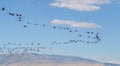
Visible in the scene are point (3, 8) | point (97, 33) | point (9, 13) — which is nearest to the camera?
point (3, 8)

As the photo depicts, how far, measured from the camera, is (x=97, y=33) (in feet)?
212

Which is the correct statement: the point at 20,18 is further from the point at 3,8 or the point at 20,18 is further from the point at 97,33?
the point at 97,33

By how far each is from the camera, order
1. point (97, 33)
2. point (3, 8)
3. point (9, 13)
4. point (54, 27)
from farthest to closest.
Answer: point (97, 33) → point (54, 27) → point (9, 13) → point (3, 8)

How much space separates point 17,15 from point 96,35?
15812 millimetres

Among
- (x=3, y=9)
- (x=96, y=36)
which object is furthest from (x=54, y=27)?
(x=3, y=9)

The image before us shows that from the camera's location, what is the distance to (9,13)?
51.8m

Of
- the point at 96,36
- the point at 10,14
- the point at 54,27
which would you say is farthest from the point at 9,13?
the point at 96,36

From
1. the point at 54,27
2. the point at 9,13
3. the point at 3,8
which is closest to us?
the point at 3,8

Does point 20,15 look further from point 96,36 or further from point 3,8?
point 96,36

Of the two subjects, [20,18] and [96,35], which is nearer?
[20,18]

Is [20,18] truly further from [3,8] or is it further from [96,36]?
[96,36]

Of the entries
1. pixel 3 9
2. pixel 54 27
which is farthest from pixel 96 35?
pixel 3 9

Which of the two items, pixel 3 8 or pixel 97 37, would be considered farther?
pixel 97 37

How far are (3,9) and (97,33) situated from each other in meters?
20.9
